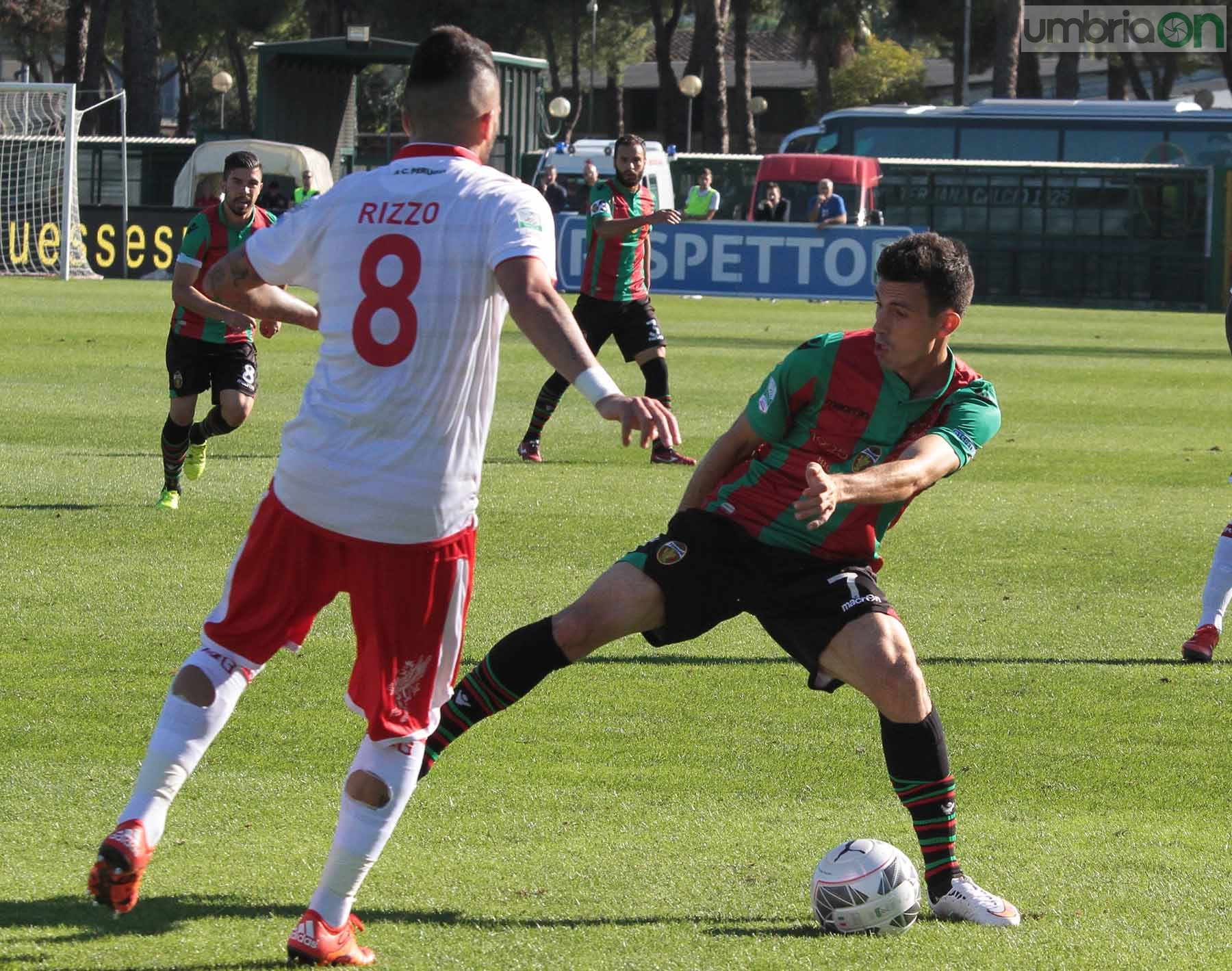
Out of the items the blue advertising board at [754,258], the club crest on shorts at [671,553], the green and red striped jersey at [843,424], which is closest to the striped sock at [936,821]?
the green and red striped jersey at [843,424]

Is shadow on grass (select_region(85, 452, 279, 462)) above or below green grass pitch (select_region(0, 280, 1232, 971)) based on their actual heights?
below

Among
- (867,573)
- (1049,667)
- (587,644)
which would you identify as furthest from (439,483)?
(1049,667)

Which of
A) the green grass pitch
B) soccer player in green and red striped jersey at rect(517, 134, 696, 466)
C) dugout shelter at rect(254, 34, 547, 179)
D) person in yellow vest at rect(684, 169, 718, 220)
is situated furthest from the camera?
dugout shelter at rect(254, 34, 547, 179)

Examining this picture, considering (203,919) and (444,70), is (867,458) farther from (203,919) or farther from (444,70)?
(203,919)

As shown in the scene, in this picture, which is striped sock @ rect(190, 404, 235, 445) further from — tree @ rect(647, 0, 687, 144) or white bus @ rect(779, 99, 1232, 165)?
tree @ rect(647, 0, 687, 144)

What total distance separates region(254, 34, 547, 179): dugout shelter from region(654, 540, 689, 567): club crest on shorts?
3444 cm

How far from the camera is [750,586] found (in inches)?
191

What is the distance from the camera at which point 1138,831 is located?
5.40 meters

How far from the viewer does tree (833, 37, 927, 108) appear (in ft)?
227

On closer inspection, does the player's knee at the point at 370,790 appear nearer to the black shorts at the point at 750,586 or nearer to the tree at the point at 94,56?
the black shorts at the point at 750,586

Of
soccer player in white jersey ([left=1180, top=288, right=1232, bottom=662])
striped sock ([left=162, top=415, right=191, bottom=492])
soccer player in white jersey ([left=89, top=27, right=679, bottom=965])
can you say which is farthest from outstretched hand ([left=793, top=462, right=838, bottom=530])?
striped sock ([left=162, top=415, right=191, bottom=492])

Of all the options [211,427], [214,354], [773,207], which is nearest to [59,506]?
[211,427]

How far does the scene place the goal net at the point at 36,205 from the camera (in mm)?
31047

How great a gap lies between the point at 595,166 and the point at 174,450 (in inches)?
975
